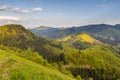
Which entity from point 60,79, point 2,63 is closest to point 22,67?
point 2,63

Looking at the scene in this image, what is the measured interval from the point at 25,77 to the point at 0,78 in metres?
5.77

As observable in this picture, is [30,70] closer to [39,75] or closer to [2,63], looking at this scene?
[39,75]

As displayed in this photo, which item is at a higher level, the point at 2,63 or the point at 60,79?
the point at 2,63

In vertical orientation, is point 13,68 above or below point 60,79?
above

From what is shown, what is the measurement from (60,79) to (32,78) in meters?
7.16

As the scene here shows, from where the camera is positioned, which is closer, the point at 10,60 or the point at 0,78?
the point at 0,78

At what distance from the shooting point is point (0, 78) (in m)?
52.0

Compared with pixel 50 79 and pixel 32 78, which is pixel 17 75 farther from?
pixel 50 79

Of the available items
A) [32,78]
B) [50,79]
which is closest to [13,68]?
[32,78]

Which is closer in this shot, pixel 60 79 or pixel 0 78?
pixel 0 78

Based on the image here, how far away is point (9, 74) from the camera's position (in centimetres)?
5297

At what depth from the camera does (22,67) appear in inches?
2175

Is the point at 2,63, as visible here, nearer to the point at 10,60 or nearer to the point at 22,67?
the point at 10,60

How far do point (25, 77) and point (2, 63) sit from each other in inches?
318
